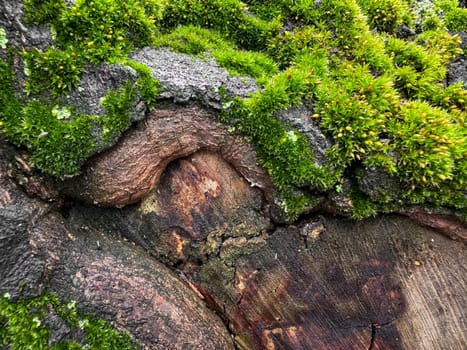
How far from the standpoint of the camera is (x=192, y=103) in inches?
143

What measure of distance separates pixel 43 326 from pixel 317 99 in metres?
3.48

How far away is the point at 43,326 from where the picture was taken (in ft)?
10.3

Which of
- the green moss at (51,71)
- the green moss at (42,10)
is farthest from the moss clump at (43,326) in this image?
the green moss at (42,10)

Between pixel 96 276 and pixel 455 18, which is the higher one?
pixel 455 18

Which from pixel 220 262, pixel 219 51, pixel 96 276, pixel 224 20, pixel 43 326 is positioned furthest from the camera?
pixel 224 20

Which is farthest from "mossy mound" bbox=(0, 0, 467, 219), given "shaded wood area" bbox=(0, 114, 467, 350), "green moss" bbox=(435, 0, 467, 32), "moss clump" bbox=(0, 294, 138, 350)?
"moss clump" bbox=(0, 294, 138, 350)

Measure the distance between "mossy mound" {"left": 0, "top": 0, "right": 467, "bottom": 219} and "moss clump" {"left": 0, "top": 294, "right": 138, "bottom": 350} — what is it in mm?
1250

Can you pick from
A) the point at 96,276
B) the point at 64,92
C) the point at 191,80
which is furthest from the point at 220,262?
the point at 64,92

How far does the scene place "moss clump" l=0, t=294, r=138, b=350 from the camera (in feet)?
9.92

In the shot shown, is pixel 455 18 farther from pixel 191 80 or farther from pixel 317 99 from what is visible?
pixel 191 80

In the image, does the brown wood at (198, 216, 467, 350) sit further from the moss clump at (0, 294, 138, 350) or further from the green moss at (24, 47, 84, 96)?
the green moss at (24, 47, 84, 96)

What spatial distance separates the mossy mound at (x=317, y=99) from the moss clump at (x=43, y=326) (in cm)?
125

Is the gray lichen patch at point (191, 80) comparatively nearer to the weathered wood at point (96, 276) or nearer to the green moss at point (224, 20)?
the green moss at point (224, 20)

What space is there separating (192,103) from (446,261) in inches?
121
